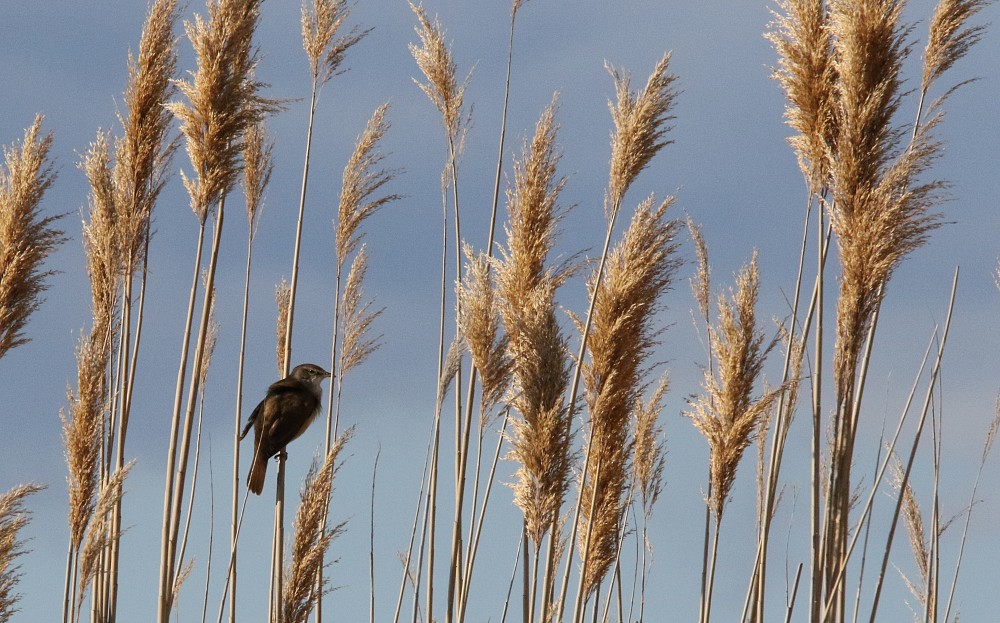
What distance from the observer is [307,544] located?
3549 millimetres

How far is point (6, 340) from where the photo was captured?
369 cm

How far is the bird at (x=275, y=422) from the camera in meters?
4.60

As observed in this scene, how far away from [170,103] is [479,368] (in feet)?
4.69

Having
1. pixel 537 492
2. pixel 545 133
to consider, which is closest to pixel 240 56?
pixel 545 133

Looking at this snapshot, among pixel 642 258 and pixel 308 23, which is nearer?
pixel 642 258

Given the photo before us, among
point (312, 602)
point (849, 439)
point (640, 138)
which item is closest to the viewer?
point (849, 439)

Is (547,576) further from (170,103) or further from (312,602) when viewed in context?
(170,103)

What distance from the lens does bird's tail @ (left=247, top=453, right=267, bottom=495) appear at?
4.60m

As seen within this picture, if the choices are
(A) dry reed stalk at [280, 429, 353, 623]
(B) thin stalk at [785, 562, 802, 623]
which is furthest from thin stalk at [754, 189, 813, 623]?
(A) dry reed stalk at [280, 429, 353, 623]

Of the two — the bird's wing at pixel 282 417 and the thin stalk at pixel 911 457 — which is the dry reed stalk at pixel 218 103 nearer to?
the bird's wing at pixel 282 417

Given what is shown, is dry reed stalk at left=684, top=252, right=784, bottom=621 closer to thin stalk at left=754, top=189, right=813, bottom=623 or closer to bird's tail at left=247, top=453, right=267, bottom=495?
thin stalk at left=754, top=189, right=813, bottom=623

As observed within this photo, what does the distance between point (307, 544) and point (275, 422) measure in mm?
1137

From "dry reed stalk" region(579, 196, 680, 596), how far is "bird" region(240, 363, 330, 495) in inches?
52.7

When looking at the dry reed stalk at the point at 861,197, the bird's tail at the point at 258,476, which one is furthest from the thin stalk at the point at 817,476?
the bird's tail at the point at 258,476
